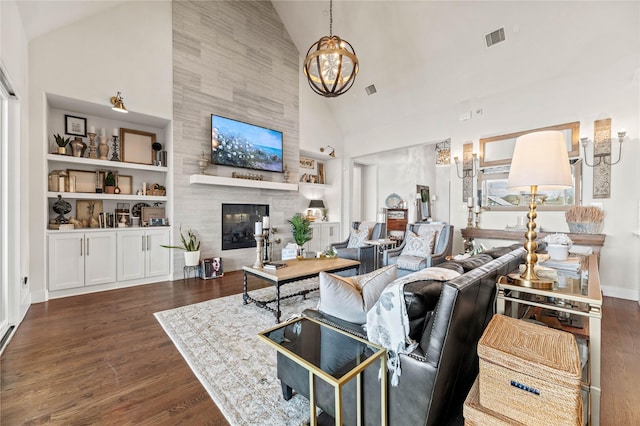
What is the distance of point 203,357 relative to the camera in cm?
223

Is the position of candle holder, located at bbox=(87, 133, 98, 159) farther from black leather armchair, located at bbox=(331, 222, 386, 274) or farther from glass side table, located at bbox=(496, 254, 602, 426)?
glass side table, located at bbox=(496, 254, 602, 426)

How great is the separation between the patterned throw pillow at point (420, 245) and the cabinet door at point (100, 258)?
176 inches

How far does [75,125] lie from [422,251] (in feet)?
18.6

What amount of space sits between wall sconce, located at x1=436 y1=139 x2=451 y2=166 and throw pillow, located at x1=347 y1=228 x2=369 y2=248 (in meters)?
5.11

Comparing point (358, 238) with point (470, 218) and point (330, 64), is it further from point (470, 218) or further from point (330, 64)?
point (330, 64)

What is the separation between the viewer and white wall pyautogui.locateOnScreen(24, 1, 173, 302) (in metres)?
3.51

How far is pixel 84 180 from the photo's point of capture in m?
4.28

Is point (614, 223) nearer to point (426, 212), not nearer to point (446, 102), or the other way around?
point (446, 102)

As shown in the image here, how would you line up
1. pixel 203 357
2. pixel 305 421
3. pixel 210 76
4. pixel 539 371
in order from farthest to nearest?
pixel 210 76 < pixel 203 357 < pixel 305 421 < pixel 539 371

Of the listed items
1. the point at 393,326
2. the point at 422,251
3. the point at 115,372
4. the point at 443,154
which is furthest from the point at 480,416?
the point at 443,154

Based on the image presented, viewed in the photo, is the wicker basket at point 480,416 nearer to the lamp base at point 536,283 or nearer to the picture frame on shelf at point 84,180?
the lamp base at point 536,283

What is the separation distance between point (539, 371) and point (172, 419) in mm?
1852

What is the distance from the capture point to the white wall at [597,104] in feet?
12.3

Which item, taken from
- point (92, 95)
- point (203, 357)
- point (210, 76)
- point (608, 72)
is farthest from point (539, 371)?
point (210, 76)
